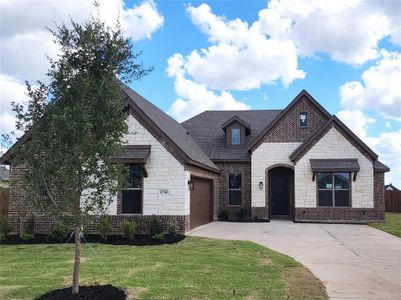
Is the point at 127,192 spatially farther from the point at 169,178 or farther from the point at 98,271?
the point at 98,271

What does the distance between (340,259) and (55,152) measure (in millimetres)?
8331

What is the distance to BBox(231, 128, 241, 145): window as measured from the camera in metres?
27.5

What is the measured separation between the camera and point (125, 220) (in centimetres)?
1686

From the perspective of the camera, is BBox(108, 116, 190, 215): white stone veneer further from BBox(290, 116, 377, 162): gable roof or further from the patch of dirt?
BBox(290, 116, 377, 162): gable roof

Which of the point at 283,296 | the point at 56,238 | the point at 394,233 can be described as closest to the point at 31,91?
the point at 283,296

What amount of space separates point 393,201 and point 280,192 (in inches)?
509

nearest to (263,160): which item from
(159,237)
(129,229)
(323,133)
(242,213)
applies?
(242,213)

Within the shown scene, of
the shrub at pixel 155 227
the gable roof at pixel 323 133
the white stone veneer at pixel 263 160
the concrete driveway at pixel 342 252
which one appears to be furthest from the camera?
the white stone veneer at pixel 263 160

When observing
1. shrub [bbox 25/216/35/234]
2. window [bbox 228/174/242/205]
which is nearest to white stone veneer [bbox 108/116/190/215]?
shrub [bbox 25/216/35/234]

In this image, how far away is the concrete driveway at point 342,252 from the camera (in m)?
8.69

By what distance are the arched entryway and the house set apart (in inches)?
2.3

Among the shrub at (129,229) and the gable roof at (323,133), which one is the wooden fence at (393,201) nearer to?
the gable roof at (323,133)

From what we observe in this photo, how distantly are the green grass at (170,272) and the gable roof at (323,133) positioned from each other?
10832mm

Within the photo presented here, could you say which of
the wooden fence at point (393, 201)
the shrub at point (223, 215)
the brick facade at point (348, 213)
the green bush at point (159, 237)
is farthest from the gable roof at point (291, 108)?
the wooden fence at point (393, 201)
